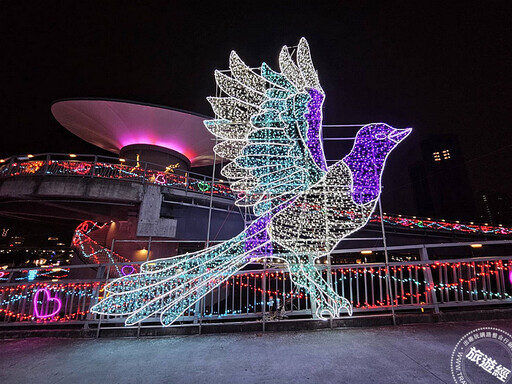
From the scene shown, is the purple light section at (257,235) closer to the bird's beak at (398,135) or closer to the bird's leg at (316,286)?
the bird's leg at (316,286)

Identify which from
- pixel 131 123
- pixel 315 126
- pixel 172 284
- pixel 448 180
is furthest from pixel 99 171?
pixel 448 180

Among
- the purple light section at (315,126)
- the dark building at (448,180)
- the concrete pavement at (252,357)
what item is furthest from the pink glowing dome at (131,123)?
the dark building at (448,180)

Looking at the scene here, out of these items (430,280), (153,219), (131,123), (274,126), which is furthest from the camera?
(131,123)

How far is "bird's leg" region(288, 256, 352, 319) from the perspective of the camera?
16.2 ft

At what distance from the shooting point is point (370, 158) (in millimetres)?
5074

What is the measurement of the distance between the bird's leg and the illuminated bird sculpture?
2cm

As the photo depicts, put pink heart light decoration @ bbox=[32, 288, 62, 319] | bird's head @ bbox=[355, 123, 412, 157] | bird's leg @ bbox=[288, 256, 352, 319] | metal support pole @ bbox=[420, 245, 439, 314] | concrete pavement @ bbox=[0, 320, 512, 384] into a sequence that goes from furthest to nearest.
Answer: pink heart light decoration @ bbox=[32, 288, 62, 319] → metal support pole @ bbox=[420, 245, 439, 314] → bird's head @ bbox=[355, 123, 412, 157] → bird's leg @ bbox=[288, 256, 352, 319] → concrete pavement @ bbox=[0, 320, 512, 384]

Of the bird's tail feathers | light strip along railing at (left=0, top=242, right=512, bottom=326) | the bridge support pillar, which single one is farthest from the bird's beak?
the bridge support pillar

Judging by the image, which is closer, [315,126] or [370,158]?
[315,126]

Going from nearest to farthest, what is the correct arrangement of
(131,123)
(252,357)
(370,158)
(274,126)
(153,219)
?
(252,357) < (274,126) < (370,158) < (153,219) < (131,123)

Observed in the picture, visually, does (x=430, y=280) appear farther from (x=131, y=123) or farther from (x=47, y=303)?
(x=131, y=123)

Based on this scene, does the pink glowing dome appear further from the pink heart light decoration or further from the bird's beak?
the bird's beak

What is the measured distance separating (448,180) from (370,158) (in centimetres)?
7787

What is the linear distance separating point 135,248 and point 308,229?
13.7m
